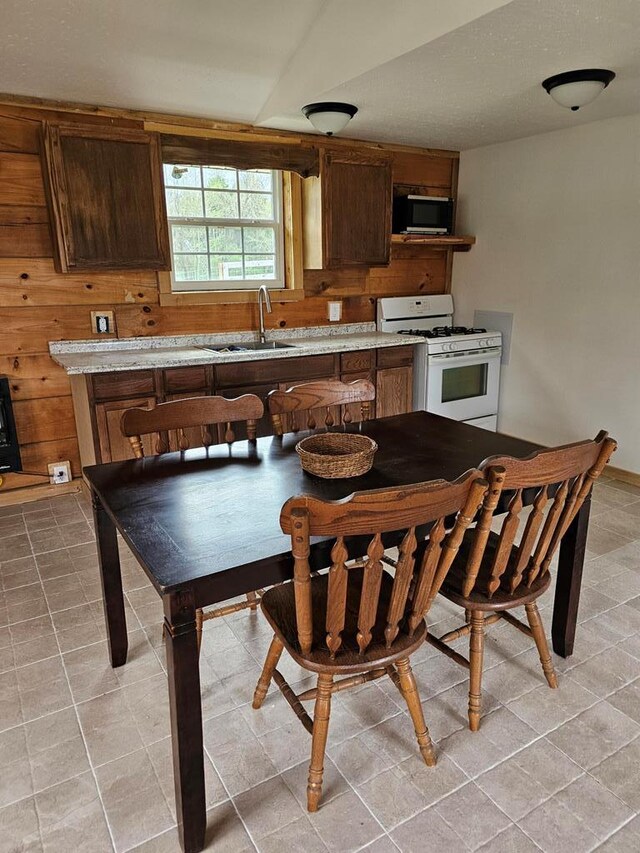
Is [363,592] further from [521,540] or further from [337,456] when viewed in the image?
[521,540]

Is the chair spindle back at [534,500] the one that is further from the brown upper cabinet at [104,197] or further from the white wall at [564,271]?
the brown upper cabinet at [104,197]

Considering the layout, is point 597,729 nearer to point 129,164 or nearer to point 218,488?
point 218,488

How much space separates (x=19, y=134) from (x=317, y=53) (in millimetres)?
1674

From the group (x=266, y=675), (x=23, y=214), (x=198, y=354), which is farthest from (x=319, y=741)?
(x=23, y=214)

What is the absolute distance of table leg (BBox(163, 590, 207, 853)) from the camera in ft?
4.08

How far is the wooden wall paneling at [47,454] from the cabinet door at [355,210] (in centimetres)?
207

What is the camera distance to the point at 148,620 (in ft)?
7.64

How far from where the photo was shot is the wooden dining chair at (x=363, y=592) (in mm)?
1206

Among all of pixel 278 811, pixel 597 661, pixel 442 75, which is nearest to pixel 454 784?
pixel 278 811

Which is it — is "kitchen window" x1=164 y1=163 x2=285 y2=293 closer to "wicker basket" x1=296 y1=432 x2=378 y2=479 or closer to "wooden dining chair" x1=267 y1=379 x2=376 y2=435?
"wooden dining chair" x1=267 y1=379 x2=376 y2=435

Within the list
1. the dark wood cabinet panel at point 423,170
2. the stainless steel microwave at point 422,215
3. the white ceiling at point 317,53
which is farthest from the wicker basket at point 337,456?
the dark wood cabinet panel at point 423,170

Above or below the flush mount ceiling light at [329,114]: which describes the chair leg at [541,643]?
below

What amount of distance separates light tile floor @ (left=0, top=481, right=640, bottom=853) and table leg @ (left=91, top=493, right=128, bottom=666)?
85 mm

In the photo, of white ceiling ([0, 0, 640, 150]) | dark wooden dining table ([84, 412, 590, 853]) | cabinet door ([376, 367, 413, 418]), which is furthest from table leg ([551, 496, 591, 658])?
cabinet door ([376, 367, 413, 418])
